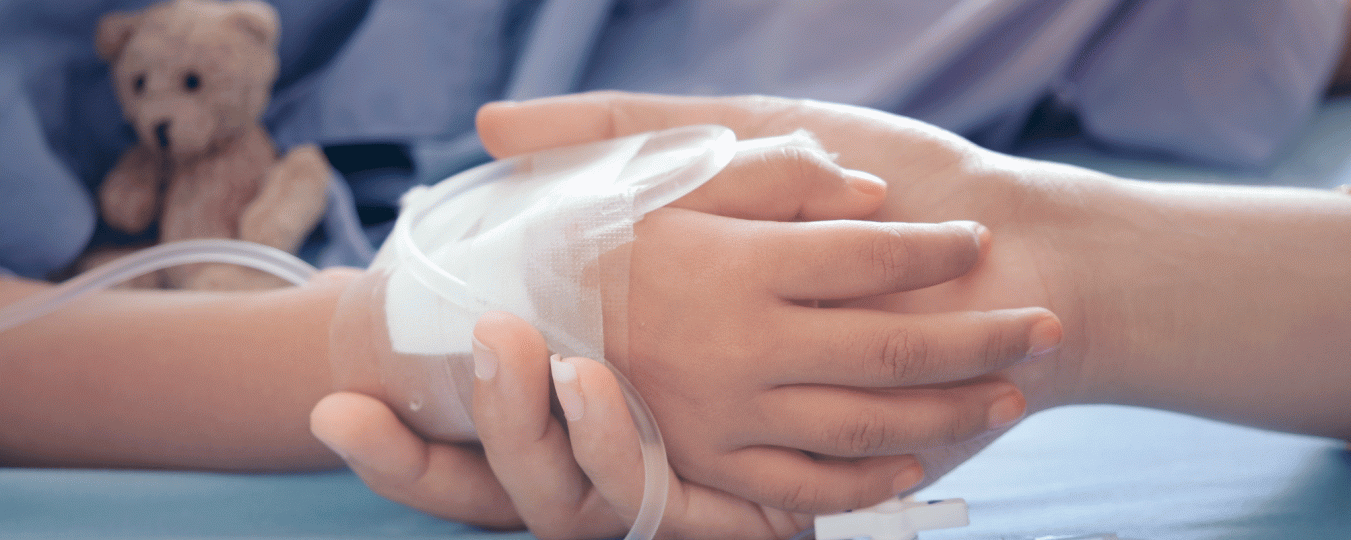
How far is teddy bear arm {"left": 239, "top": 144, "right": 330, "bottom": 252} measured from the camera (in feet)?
3.55

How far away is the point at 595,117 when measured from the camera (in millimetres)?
776

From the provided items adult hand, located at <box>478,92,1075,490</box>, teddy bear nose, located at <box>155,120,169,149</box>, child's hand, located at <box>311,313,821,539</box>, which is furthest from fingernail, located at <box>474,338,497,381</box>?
teddy bear nose, located at <box>155,120,169,149</box>

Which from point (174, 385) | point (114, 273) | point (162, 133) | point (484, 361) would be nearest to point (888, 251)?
point (484, 361)

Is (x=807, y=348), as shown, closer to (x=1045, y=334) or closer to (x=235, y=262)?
(x=1045, y=334)

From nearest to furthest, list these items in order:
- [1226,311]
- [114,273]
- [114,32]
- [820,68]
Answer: [1226,311]
[114,273]
[114,32]
[820,68]

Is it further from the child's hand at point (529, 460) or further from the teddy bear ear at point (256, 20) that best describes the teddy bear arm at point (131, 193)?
the child's hand at point (529, 460)

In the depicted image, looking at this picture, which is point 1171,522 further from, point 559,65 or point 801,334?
point 559,65

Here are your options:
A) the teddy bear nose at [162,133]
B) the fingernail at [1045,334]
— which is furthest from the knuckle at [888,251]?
the teddy bear nose at [162,133]

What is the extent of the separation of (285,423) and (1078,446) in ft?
2.42

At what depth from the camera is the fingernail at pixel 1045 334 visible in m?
0.57

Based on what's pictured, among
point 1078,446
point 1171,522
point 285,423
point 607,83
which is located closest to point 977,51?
point 607,83

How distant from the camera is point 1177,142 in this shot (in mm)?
1241

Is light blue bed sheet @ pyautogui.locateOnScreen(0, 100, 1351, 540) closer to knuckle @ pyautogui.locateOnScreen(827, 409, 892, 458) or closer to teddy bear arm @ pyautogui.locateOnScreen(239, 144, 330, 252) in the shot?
knuckle @ pyautogui.locateOnScreen(827, 409, 892, 458)

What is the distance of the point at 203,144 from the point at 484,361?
2.58 ft
